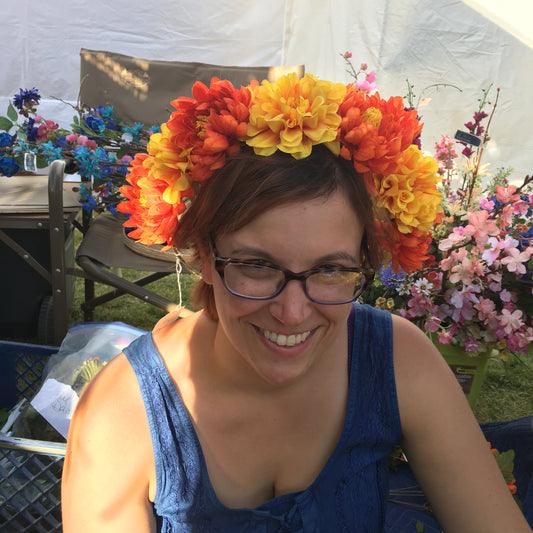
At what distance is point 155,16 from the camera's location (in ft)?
21.1

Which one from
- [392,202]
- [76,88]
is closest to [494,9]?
[76,88]

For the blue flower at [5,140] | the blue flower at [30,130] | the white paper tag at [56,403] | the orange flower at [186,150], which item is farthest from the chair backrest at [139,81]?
the orange flower at [186,150]

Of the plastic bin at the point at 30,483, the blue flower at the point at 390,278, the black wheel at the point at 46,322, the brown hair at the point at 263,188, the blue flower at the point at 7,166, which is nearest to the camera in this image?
the brown hair at the point at 263,188

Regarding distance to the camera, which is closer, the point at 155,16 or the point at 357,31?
the point at 357,31

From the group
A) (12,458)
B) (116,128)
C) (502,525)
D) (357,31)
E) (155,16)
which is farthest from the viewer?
(155,16)

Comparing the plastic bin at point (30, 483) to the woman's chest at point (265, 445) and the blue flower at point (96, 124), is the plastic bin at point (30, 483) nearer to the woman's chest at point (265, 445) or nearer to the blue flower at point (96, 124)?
the woman's chest at point (265, 445)

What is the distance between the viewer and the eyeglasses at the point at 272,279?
107cm

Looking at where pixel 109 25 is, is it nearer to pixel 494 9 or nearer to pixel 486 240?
pixel 494 9

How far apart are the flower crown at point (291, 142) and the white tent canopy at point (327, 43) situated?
4.90m

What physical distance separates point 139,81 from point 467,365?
3.82 meters

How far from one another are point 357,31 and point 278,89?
538 cm

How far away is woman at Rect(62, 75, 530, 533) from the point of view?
106 centimetres

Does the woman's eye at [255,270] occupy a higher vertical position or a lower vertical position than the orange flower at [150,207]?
lower

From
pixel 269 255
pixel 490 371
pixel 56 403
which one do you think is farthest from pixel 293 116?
pixel 490 371
